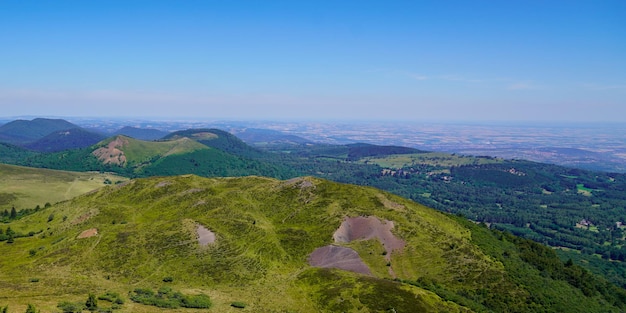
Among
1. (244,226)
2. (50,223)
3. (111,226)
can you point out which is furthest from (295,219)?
(50,223)

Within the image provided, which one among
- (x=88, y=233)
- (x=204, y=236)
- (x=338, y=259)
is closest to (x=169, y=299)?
(x=204, y=236)

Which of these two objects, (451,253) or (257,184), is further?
(257,184)

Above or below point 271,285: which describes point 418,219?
above

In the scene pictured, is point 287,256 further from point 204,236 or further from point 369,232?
point 369,232

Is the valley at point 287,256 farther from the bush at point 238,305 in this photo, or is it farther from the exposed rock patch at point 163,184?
the exposed rock patch at point 163,184

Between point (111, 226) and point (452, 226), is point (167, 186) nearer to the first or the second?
point (111, 226)

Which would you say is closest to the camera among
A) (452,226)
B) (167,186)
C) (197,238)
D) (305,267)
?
(305,267)

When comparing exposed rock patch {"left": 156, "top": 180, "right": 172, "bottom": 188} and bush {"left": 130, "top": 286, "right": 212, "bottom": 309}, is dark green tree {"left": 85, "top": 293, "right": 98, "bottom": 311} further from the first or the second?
exposed rock patch {"left": 156, "top": 180, "right": 172, "bottom": 188}

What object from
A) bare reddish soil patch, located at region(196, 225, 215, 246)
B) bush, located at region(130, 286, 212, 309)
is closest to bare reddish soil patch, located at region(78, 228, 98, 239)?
bare reddish soil patch, located at region(196, 225, 215, 246)
